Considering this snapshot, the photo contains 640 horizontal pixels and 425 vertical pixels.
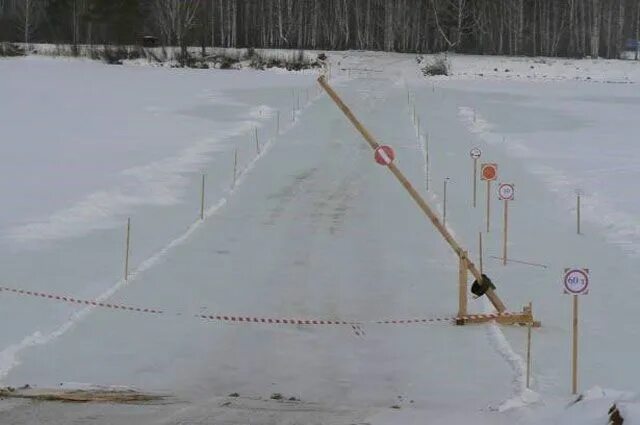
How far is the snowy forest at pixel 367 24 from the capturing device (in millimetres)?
89625

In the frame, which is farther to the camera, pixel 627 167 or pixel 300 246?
pixel 627 167

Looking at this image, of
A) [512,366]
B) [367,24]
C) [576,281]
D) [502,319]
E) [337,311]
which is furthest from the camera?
[367,24]

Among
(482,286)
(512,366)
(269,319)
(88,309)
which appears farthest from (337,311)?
(88,309)

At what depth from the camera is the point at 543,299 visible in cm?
1463

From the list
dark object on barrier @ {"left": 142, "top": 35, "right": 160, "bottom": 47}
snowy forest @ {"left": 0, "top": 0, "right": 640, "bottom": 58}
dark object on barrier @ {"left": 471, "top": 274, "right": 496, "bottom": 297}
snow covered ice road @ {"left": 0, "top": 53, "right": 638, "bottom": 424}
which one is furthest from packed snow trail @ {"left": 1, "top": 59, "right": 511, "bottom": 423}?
snowy forest @ {"left": 0, "top": 0, "right": 640, "bottom": 58}

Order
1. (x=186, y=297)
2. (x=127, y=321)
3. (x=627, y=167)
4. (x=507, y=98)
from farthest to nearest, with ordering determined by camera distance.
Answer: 1. (x=507, y=98)
2. (x=627, y=167)
3. (x=186, y=297)
4. (x=127, y=321)

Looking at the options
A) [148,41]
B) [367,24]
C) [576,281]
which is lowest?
[576,281]

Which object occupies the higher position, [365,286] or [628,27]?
[628,27]

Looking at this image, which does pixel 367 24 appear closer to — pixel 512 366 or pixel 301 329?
pixel 301 329

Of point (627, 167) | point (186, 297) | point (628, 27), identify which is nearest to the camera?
point (186, 297)

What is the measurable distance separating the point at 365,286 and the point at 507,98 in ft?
136

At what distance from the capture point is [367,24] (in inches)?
3580

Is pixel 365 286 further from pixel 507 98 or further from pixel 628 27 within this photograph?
pixel 628 27

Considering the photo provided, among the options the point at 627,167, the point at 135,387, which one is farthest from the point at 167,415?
the point at 627,167
